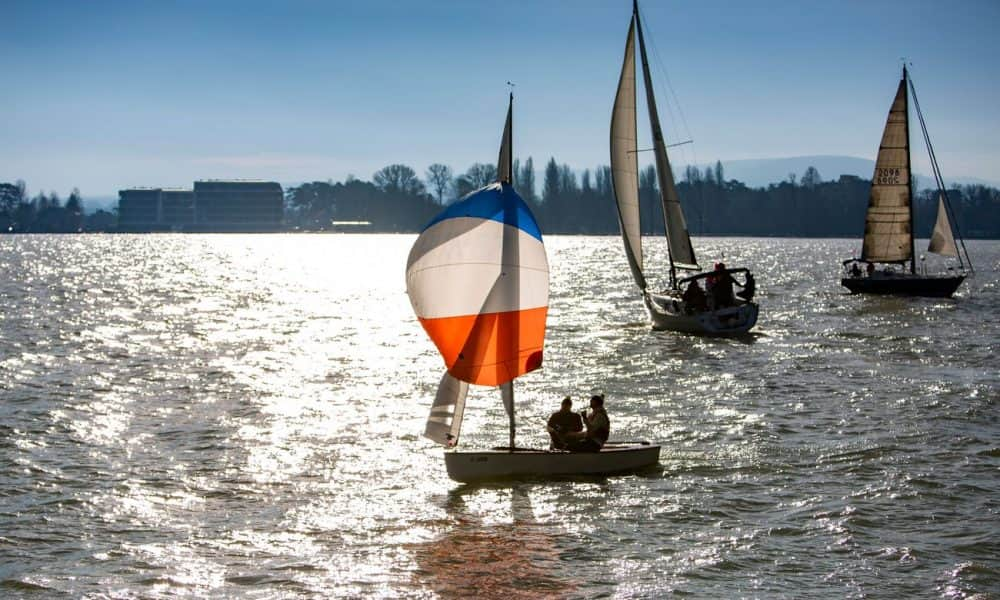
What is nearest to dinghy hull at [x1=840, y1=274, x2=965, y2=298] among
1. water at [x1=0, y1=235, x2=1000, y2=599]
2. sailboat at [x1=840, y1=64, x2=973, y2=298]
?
sailboat at [x1=840, y1=64, x2=973, y2=298]

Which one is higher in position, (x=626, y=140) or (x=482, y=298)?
(x=626, y=140)

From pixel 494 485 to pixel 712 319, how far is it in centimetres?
2492

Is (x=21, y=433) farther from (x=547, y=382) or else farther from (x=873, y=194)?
(x=873, y=194)

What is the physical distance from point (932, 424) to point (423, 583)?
14608 millimetres

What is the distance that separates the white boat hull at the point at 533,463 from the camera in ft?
61.5

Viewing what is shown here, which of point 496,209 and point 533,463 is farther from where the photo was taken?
point 533,463

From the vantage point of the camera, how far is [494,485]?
18.9 meters

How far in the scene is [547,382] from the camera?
103 ft

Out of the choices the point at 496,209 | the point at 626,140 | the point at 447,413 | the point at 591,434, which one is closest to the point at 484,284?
the point at 496,209

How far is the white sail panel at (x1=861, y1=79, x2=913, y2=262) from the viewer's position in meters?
59.2

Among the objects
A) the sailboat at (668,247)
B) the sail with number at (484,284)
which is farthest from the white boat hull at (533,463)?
the sailboat at (668,247)

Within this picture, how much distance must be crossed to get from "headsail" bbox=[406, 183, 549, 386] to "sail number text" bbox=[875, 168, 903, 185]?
151 feet

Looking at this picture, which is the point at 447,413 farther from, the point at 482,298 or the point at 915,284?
the point at 915,284

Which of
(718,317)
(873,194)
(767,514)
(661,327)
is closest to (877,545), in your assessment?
(767,514)
